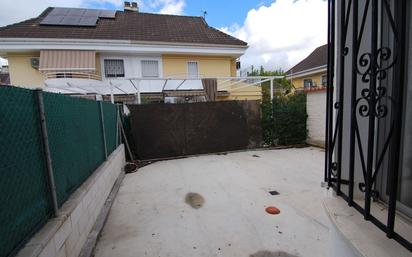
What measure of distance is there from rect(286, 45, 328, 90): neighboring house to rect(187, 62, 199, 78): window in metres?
7.86

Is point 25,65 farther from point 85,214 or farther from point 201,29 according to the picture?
point 85,214

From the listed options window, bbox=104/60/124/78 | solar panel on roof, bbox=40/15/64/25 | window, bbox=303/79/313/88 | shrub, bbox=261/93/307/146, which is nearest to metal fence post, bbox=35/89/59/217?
shrub, bbox=261/93/307/146

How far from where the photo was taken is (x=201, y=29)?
1445 centimetres

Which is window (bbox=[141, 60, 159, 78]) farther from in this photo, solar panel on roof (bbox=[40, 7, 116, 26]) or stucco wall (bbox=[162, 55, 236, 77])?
solar panel on roof (bbox=[40, 7, 116, 26])

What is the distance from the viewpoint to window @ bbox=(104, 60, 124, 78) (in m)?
11.5

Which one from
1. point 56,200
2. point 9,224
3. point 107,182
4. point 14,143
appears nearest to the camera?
point 9,224

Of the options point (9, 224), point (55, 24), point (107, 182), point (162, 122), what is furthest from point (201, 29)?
point (9, 224)

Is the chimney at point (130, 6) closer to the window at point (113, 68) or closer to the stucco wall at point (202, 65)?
the window at point (113, 68)

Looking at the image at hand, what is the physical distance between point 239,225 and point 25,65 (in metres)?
12.5

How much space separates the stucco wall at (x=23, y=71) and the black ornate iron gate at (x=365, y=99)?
1278cm

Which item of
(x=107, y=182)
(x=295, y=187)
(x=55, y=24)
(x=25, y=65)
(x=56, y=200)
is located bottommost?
(x=295, y=187)

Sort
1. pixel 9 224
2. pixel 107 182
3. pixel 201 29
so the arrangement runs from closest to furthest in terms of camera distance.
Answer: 1. pixel 9 224
2. pixel 107 182
3. pixel 201 29

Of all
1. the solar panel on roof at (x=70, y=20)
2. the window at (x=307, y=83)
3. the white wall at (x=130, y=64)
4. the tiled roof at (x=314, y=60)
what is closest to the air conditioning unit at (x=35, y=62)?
the solar panel on roof at (x=70, y=20)

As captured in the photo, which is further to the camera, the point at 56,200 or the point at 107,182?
the point at 107,182
